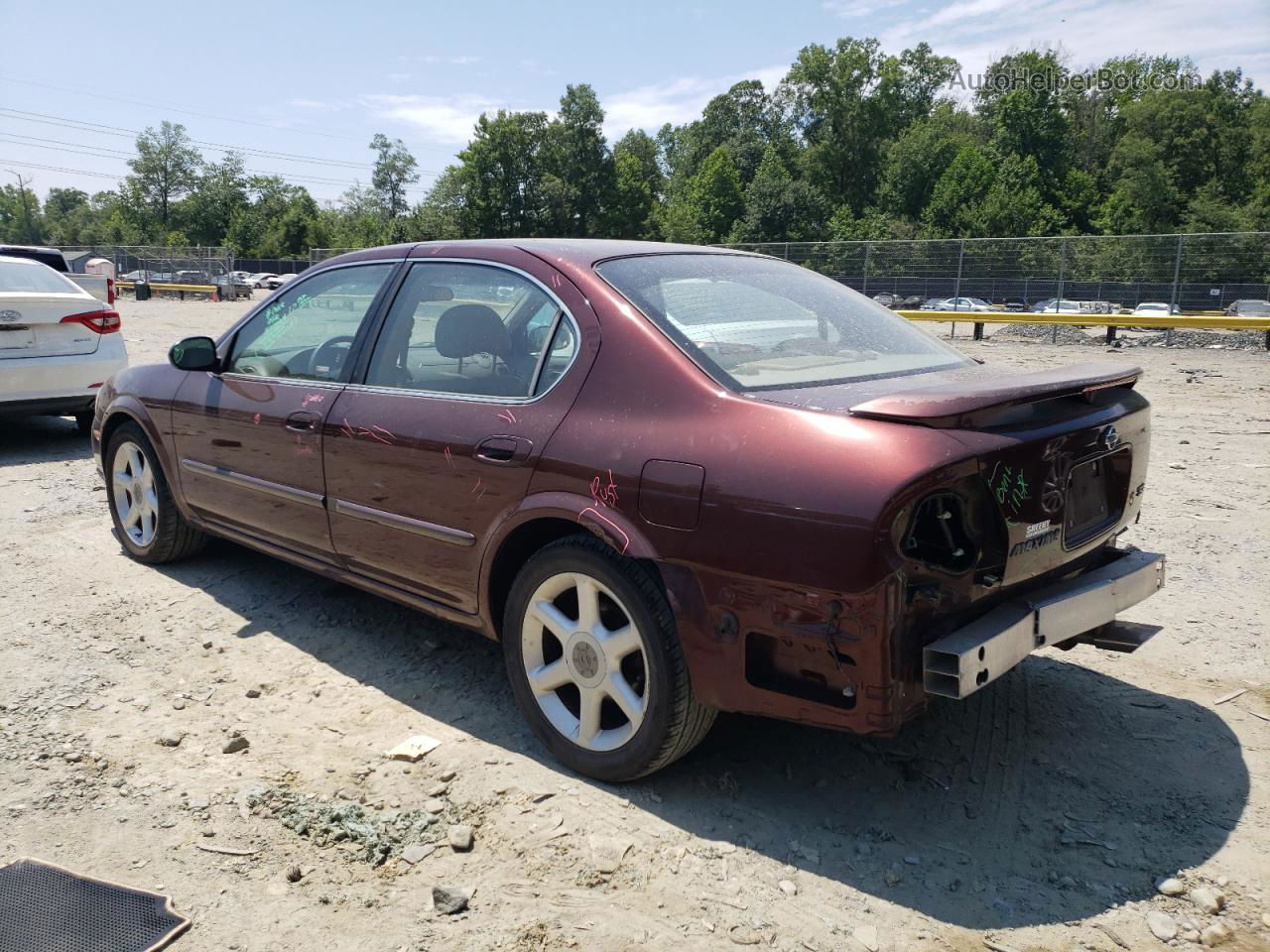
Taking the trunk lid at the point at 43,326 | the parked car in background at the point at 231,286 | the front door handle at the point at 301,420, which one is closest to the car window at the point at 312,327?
the front door handle at the point at 301,420

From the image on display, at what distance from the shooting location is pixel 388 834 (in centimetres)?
281

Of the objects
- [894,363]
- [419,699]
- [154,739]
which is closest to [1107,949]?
[894,363]

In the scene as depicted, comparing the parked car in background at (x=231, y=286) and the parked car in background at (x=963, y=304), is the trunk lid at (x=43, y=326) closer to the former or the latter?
the parked car in background at (x=963, y=304)

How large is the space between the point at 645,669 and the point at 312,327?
238 centimetres

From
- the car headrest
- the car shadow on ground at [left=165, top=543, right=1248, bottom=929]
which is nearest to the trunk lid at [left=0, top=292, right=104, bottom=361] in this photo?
the car shadow on ground at [left=165, top=543, right=1248, bottom=929]

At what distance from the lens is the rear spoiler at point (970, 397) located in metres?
2.43

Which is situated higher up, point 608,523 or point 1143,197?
point 1143,197

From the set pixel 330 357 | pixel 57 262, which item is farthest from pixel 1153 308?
pixel 330 357

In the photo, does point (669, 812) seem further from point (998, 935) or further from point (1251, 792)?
point (1251, 792)

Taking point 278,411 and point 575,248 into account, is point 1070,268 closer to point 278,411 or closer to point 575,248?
point 575,248

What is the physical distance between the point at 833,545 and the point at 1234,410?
32.0 ft

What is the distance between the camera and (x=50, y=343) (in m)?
7.95

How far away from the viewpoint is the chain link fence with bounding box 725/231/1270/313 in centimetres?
2212

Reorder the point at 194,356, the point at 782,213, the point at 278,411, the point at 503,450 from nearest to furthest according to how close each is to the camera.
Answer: the point at 503,450
the point at 278,411
the point at 194,356
the point at 782,213
